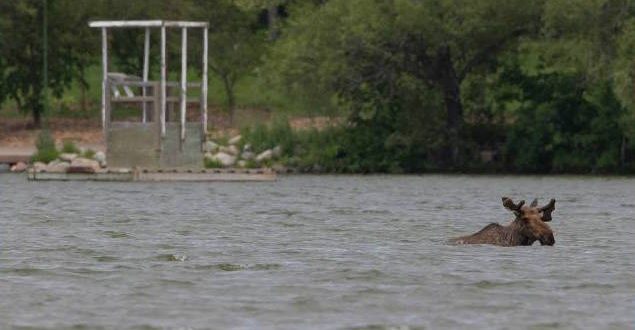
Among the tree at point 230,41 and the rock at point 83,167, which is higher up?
the tree at point 230,41

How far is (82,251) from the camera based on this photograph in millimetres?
30594

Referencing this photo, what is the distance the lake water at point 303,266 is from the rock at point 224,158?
19728mm

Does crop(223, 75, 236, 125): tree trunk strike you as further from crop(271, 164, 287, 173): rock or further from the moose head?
the moose head

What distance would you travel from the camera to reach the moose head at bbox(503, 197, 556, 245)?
29922 millimetres

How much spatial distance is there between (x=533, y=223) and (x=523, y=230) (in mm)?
179

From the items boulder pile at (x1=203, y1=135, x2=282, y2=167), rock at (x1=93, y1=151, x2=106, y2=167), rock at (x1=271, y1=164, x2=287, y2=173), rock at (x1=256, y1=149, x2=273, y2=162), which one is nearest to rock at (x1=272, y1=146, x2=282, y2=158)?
boulder pile at (x1=203, y1=135, x2=282, y2=167)

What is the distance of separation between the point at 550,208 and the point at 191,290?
701 centimetres

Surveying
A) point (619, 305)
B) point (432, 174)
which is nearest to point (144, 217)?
point (619, 305)

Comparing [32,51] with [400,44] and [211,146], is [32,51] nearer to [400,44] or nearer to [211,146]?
[211,146]

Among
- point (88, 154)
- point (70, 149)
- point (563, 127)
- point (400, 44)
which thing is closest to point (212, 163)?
point (88, 154)

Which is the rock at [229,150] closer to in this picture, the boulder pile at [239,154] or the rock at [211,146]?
the boulder pile at [239,154]

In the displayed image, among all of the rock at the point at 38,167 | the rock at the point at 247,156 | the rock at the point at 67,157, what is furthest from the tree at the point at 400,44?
the rock at the point at 38,167

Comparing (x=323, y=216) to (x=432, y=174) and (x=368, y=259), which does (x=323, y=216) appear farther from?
(x=432, y=174)

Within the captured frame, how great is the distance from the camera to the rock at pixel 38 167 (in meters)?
61.8
